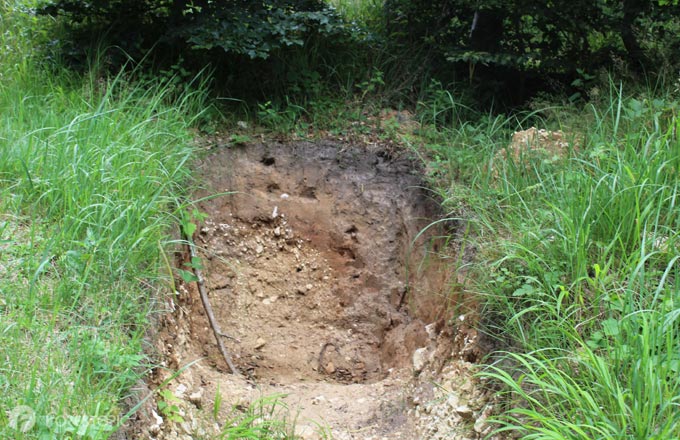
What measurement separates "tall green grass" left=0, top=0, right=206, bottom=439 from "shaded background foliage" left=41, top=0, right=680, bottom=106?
1.59 feet

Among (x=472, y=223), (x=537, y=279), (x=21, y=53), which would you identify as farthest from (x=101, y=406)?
(x=21, y=53)

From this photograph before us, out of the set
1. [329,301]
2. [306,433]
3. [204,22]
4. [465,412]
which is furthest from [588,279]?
[204,22]

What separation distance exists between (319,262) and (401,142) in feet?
3.56

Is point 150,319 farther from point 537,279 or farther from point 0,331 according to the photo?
point 537,279

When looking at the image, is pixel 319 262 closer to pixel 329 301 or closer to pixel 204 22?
pixel 329 301

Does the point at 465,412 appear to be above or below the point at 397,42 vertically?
below

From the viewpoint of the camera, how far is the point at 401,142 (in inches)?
188

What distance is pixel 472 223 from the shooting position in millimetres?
3654

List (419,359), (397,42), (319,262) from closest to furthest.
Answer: (419,359) → (319,262) → (397,42)

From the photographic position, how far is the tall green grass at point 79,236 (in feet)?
7.78

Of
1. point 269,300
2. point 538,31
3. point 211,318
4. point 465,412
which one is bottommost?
point 269,300

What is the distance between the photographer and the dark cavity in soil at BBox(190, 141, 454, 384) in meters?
4.02

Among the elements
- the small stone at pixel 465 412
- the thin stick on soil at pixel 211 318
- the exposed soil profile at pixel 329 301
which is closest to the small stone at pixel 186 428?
the exposed soil profile at pixel 329 301

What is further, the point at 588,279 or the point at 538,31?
the point at 538,31
